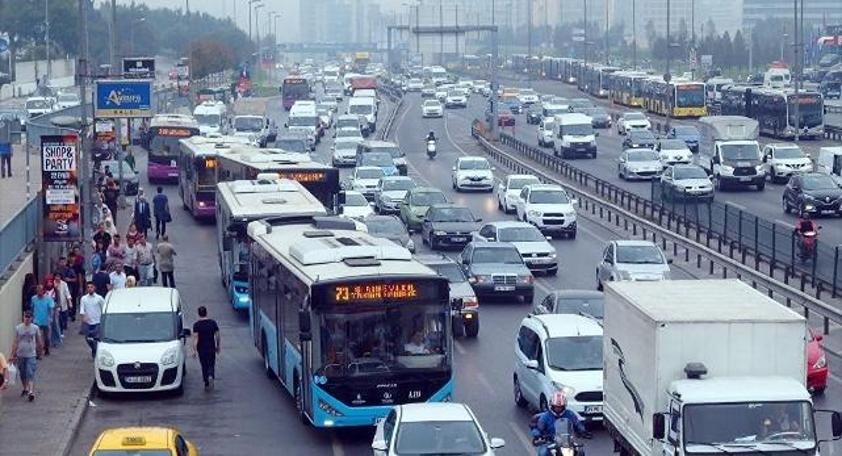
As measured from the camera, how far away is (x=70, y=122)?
5394 centimetres

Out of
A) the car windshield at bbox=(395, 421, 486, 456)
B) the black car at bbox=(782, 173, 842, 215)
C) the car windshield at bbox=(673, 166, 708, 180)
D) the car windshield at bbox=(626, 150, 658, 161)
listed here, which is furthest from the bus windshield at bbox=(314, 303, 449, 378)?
the car windshield at bbox=(626, 150, 658, 161)

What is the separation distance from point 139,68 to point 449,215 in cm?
1838

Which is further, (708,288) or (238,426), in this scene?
(238,426)

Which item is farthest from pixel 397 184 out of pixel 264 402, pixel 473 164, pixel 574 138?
pixel 264 402

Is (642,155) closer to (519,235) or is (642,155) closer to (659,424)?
(519,235)

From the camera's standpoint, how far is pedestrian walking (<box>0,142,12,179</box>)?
56656 mm

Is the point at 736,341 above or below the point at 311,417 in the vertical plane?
above

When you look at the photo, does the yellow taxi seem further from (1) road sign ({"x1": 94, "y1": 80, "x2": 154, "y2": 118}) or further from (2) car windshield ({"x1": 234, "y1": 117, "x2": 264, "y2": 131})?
(2) car windshield ({"x1": 234, "y1": 117, "x2": 264, "y2": 131})

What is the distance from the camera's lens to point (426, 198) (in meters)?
53.4

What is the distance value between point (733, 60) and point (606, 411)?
177748mm

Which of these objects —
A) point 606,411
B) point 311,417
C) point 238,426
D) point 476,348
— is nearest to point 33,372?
point 238,426

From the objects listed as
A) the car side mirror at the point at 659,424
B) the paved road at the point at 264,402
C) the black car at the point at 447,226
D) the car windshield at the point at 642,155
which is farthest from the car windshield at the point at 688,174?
the car side mirror at the point at 659,424

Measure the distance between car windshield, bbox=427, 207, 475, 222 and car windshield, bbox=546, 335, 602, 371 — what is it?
917 inches

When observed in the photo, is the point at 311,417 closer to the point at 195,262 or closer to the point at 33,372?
the point at 33,372
